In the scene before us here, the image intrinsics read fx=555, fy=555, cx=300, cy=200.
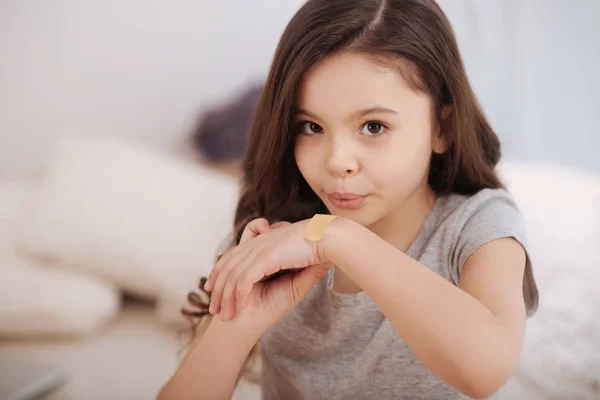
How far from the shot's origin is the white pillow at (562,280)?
0.87 meters

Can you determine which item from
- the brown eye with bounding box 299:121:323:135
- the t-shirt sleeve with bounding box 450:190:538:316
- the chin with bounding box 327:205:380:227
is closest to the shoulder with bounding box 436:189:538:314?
the t-shirt sleeve with bounding box 450:190:538:316

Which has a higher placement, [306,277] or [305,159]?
[305,159]

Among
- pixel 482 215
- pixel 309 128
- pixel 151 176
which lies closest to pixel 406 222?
pixel 482 215

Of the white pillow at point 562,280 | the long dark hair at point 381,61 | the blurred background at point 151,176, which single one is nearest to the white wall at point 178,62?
the blurred background at point 151,176

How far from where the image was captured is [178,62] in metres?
0.98

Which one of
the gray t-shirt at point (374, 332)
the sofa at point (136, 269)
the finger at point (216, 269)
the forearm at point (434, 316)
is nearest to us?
the forearm at point (434, 316)

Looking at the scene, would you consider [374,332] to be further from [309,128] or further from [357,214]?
[309,128]

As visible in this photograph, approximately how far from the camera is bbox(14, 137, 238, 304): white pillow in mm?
911

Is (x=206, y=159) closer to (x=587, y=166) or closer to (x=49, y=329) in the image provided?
(x=49, y=329)

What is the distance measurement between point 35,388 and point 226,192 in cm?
43

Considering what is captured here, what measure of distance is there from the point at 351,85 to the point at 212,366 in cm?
39

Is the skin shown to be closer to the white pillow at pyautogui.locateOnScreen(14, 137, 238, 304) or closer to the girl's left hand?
the girl's left hand

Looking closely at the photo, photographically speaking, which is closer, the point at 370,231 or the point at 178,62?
the point at 370,231

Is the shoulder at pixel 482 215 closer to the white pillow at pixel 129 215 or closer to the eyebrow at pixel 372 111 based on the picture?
the eyebrow at pixel 372 111
